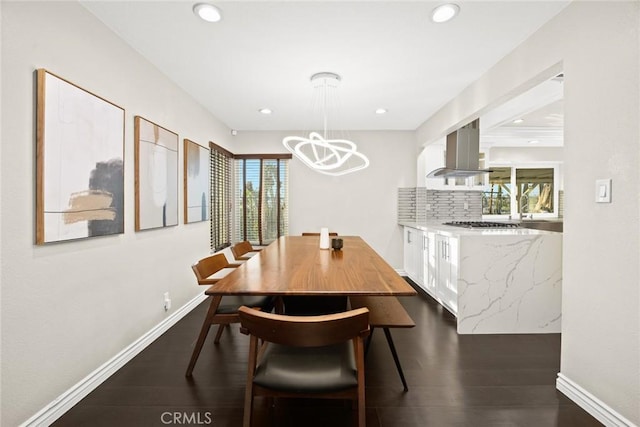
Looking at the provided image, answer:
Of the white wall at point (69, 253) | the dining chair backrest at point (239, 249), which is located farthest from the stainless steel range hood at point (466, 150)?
the white wall at point (69, 253)

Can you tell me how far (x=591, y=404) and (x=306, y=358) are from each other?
164 cm

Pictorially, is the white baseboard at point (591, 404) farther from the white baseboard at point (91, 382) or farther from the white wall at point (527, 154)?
the white wall at point (527, 154)

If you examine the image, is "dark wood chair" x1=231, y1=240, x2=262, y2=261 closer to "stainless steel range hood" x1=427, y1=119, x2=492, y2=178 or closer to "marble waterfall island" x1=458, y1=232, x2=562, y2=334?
"marble waterfall island" x1=458, y1=232, x2=562, y2=334

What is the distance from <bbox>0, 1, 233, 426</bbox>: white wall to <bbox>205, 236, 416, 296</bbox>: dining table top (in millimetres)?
906

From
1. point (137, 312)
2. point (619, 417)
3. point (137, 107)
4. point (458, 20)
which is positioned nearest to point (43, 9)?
point (137, 107)

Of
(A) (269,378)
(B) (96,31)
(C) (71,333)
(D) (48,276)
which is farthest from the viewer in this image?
(B) (96,31)

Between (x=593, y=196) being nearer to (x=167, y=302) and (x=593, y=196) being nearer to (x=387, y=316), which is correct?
(x=387, y=316)

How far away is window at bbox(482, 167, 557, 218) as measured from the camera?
571 cm


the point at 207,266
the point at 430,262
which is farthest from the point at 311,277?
the point at 430,262

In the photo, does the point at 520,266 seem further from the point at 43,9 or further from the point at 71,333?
the point at 43,9

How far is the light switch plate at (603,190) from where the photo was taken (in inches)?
64.2

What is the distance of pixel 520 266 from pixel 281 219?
3.37 metres

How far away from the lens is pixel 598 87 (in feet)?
5.59

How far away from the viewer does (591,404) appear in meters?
1.75
